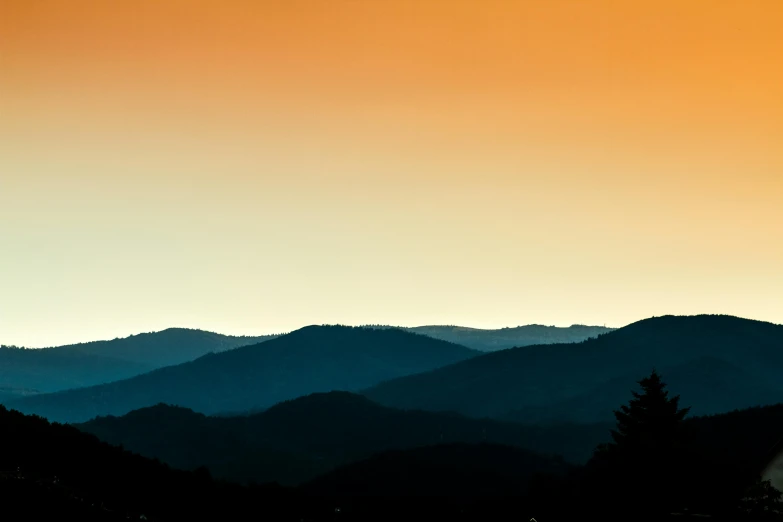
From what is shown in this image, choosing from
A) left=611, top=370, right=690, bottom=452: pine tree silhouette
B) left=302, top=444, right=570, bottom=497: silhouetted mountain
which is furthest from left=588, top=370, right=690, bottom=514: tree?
left=302, top=444, right=570, bottom=497: silhouetted mountain

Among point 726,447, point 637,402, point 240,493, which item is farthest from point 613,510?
point 726,447

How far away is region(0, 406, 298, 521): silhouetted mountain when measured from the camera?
1906 inches

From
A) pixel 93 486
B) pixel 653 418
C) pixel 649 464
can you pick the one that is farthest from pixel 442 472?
pixel 93 486

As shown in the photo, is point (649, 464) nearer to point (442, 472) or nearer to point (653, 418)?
point (653, 418)

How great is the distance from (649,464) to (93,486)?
31298mm

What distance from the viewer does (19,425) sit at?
233 feet

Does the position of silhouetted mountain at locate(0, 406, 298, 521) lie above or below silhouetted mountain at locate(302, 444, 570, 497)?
below

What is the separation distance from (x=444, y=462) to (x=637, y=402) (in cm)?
9708

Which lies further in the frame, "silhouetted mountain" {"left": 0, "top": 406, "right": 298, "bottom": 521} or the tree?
the tree

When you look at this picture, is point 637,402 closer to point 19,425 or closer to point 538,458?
point 19,425

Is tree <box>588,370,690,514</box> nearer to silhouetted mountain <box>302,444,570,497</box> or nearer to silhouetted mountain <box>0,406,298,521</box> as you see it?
silhouetted mountain <box>0,406,298,521</box>

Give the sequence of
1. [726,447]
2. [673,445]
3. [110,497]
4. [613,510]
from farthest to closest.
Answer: [726,447] → [673,445] → [613,510] → [110,497]

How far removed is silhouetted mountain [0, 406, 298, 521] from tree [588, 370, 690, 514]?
18.7 meters

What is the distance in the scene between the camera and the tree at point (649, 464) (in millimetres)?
69625
